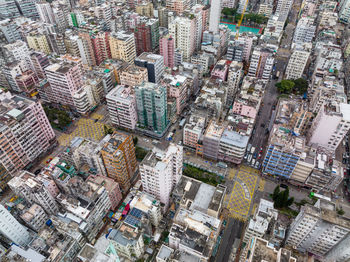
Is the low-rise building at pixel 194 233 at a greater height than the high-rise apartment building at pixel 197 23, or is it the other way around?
the high-rise apartment building at pixel 197 23

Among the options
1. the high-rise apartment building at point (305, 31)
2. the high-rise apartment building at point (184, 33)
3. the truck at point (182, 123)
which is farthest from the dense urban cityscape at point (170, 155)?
the high-rise apartment building at point (305, 31)

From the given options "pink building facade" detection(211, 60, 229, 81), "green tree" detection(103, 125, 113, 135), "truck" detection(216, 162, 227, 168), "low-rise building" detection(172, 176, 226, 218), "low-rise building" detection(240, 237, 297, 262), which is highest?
"pink building facade" detection(211, 60, 229, 81)

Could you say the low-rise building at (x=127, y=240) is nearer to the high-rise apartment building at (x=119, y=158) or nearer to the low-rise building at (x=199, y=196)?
the low-rise building at (x=199, y=196)

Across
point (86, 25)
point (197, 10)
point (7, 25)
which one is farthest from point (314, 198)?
point (7, 25)

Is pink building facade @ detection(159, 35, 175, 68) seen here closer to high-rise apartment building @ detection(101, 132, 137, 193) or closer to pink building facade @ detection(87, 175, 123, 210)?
high-rise apartment building @ detection(101, 132, 137, 193)

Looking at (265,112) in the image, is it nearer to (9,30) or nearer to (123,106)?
(123,106)

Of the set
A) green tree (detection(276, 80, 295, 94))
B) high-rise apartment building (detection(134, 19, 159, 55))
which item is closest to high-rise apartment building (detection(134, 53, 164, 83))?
high-rise apartment building (detection(134, 19, 159, 55))

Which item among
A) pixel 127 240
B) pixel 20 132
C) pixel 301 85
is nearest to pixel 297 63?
pixel 301 85
